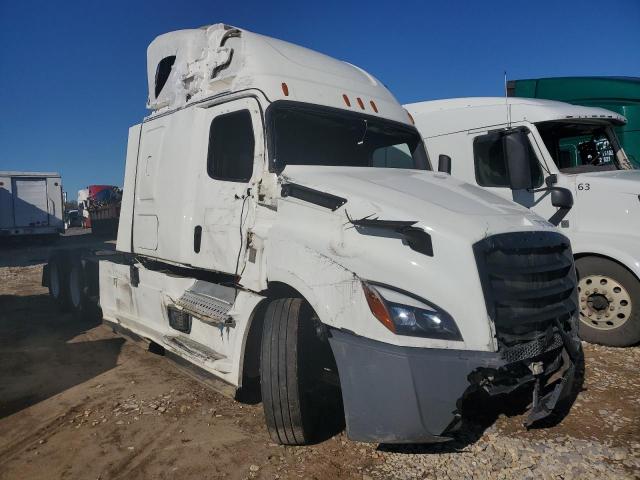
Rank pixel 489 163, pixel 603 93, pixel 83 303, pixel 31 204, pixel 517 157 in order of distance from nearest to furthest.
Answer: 1. pixel 517 157
2. pixel 489 163
3. pixel 83 303
4. pixel 603 93
5. pixel 31 204

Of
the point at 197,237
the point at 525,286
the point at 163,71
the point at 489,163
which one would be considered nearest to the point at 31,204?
the point at 163,71

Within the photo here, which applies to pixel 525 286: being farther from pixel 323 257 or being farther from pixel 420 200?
pixel 323 257

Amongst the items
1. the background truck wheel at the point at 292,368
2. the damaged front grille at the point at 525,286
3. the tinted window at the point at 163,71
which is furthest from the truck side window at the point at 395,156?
the tinted window at the point at 163,71

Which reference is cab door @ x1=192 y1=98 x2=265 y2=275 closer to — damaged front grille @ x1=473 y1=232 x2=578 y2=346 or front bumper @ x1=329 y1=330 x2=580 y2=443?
front bumper @ x1=329 y1=330 x2=580 y2=443

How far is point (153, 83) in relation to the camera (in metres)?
5.42

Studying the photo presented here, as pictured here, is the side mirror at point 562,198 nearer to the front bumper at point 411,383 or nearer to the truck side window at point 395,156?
the truck side window at point 395,156

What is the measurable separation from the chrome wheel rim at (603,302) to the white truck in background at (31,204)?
2223 cm

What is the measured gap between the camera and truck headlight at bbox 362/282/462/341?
2586 mm

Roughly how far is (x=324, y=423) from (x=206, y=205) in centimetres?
212

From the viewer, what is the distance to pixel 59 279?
777cm

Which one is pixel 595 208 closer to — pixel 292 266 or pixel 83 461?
pixel 292 266

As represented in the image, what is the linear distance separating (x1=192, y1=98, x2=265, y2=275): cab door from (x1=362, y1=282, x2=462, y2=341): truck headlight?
57.8 inches

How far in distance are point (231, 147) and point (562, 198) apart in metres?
3.88

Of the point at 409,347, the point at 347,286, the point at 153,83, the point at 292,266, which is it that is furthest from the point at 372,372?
the point at 153,83
